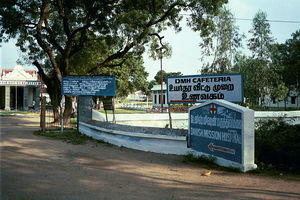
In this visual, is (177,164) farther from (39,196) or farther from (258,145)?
(39,196)

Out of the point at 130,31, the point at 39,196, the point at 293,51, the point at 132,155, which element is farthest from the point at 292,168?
the point at 293,51

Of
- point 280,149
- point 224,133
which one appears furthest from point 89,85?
point 280,149

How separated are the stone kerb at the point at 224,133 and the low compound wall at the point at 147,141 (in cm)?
54

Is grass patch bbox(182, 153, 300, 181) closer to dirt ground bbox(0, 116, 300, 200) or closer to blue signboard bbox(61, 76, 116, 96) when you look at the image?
dirt ground bbox(0, 116, 300, 200)

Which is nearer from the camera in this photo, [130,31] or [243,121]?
[243,121]

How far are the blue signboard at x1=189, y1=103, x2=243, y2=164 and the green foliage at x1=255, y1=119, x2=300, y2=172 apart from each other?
883mm

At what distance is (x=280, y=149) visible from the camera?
22.2ft

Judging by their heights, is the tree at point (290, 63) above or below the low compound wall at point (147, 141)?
above

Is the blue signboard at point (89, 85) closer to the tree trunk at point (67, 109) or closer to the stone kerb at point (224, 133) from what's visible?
the tree trunk at point (67, 109)

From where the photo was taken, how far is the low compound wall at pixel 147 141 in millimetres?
8461

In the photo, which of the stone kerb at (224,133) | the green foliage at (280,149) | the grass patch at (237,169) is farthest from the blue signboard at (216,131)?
the green foliage at (280,149)

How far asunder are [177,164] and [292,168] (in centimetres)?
272

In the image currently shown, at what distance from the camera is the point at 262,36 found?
36.7m

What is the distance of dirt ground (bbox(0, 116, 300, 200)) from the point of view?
4820mm
